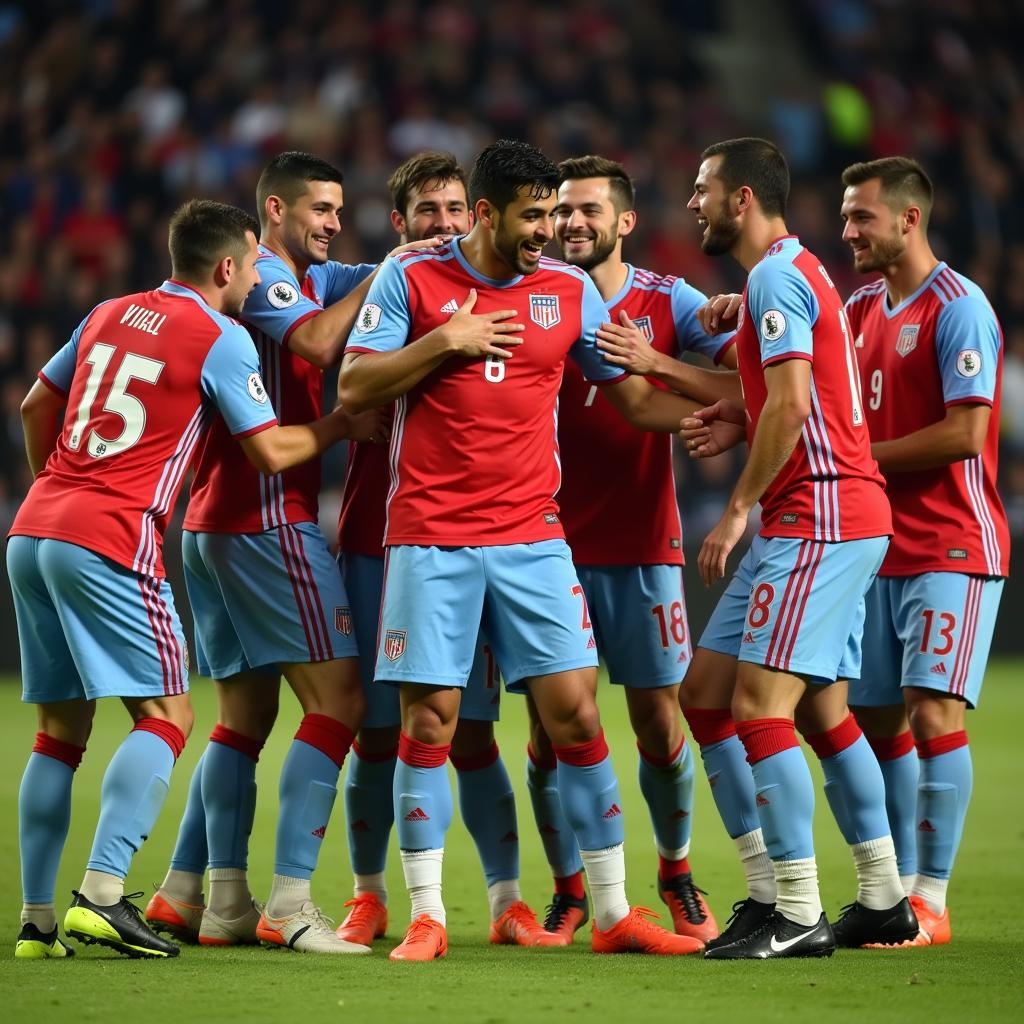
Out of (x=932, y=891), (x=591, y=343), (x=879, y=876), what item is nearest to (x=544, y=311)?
(x=591, y=343)

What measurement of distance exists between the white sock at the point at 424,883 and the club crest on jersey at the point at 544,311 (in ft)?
5.07

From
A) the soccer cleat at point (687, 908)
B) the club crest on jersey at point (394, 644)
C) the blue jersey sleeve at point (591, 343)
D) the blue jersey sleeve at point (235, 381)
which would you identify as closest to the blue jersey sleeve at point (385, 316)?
the blue jersey sleeve at point (235, 381)

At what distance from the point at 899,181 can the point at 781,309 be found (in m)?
1.04

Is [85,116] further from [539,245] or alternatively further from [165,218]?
[539,245]

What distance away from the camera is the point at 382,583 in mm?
5203

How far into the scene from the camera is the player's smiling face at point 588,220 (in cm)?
546

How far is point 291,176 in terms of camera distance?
524 cm

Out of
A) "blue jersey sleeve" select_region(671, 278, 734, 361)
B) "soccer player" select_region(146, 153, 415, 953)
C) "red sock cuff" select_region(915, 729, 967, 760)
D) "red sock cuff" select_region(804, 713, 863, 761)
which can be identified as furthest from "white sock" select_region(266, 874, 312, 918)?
"blue jersey sleeve" select_region(671, 278, 734, 361)

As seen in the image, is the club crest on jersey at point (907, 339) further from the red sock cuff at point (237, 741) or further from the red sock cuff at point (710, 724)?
the red sock cuff at point (237, 741)

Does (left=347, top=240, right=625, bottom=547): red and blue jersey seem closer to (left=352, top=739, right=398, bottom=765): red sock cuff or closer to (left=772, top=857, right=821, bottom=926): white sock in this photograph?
(left=352, top=739, right=398, bottom=765): red sock cuff

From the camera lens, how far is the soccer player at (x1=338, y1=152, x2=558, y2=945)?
17.0 feet

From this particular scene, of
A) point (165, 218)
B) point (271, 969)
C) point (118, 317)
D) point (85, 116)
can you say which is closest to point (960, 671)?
point (271, 969)

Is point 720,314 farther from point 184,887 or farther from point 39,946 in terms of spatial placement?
point 39,946

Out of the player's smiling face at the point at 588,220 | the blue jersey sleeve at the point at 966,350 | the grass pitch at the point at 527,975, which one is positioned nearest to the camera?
the grass pitch at the point at 527,975
